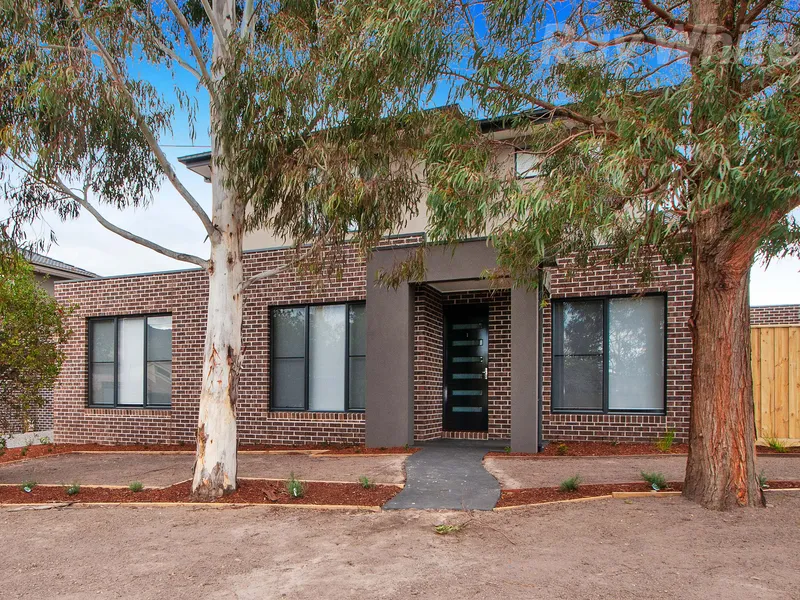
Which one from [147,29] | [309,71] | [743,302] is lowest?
[743,302]

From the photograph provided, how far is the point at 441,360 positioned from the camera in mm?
12961

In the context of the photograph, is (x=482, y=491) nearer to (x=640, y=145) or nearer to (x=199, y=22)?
(x=640, y=145)

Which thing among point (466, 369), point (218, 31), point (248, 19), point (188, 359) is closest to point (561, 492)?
point (466, 369)

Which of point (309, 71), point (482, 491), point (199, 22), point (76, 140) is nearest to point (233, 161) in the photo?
point (309, 71)

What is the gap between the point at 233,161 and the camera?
26.6 ft

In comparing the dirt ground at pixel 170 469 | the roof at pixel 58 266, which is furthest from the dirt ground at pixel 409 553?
the roof at pixel 58 266

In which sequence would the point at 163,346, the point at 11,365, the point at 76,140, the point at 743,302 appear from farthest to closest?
1. the point at 163,346
2. the point at 11,365
3. the point at 76,140
4. the point at 743,302

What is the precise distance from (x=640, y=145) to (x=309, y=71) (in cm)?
395

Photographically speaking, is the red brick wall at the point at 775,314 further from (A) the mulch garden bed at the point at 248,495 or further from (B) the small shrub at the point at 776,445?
(A) the mulch garden bed at the point at 248,495

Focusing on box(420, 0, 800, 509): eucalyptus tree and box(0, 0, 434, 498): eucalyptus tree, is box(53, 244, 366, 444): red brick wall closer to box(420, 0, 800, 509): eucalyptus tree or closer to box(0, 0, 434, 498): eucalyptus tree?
box(0, 0, 434, 498): eucalyptus tree

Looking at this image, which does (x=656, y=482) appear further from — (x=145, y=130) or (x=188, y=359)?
(x=188, y=359)

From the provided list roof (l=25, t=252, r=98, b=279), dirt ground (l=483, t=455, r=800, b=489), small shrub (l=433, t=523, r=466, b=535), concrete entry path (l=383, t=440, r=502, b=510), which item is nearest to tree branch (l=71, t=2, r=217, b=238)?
concrete entry path (l=383, t=440, r=502, b=510)

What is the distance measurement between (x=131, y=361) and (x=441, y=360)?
6782mm

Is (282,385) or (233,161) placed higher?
(233,161)
